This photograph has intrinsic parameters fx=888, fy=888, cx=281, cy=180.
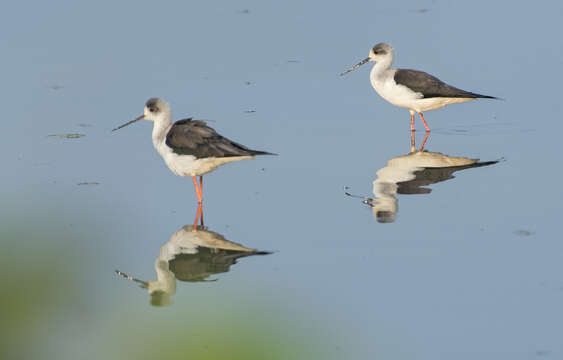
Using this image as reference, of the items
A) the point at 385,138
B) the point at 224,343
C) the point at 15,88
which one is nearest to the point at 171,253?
the point at 385,138

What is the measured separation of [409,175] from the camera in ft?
31.7

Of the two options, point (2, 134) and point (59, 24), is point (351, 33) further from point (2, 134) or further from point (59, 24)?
point (2, 134)

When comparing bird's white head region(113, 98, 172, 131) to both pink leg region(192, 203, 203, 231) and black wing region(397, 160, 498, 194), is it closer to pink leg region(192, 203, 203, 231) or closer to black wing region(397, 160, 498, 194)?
pink leg region(192, 203, 203, 231)

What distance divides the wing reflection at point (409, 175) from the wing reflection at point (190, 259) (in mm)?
1619

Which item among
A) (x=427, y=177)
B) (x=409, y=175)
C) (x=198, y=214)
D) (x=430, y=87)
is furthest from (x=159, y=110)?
(x=430, y=87)

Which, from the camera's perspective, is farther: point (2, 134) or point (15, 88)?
point (15, 88)

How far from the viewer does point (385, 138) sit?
11039 mm

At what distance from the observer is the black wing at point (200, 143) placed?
8453 millimetres

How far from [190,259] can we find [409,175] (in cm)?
326

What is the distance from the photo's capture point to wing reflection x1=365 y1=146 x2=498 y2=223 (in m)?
8.69

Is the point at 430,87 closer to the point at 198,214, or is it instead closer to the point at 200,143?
the point at 200,143

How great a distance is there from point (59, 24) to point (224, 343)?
15230 mm

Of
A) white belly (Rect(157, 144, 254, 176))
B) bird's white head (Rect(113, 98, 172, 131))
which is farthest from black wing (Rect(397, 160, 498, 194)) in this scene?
bird's white head (Rect(113, 98, 172, 131))

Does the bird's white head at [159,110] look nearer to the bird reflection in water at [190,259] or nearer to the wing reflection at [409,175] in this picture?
the bird reflection in water at [190,259]
